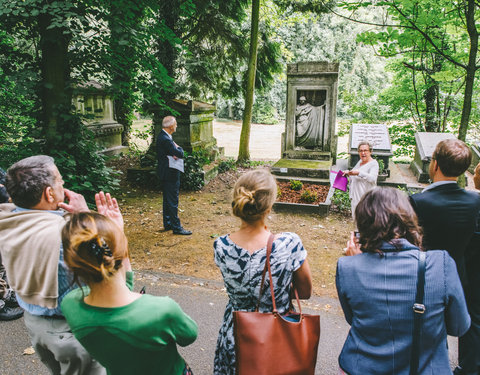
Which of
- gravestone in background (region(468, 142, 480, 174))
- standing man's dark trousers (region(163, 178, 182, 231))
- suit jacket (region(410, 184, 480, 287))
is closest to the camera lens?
suit jacket (region(410, 184, 480, 287))

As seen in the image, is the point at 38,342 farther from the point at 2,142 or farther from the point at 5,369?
the point at 2,142

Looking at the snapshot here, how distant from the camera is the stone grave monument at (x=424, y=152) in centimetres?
829

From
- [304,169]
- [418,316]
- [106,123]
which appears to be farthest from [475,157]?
[106,123]

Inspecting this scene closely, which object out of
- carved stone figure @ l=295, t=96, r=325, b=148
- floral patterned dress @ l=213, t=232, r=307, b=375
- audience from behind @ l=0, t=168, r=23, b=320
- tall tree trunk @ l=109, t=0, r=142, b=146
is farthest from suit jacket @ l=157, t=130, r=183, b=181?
carved stone figure @ l=295, t=96, r=325, b=148

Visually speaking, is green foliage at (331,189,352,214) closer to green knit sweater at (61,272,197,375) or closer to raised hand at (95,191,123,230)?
raised hand at (95,191,123,230)

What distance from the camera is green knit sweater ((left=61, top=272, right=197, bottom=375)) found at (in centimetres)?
148

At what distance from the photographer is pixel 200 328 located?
140 inches

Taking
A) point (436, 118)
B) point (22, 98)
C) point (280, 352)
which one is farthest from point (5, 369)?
point (436, 118)

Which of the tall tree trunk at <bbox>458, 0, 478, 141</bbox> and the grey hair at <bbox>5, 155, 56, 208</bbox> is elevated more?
the tall tree trunk at <bbox>458, 0, 478, 141</bbox>

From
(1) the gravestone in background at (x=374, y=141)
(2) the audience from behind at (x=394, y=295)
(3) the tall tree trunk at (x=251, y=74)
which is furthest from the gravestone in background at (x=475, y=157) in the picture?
(2) the audience from behind at (x=394, y=295)

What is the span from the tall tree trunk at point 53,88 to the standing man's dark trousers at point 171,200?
2.03m

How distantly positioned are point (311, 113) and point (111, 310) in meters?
9.73

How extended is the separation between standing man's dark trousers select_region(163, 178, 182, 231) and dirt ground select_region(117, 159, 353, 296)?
258 mm

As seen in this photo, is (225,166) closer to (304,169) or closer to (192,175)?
(192,175)
